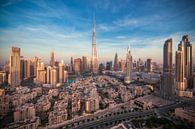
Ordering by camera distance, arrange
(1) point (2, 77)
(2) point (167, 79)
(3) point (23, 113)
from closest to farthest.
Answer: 1. (3) point (23, 113)
2. (1) point (2, 77)
3. (2) point (167, 79)

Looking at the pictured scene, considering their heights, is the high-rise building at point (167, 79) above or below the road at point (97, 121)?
above

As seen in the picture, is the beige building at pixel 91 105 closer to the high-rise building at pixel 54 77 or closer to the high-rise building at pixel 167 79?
the high-rise building at pixel 167 79

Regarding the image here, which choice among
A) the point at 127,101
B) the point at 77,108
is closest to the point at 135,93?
the point at 127,101

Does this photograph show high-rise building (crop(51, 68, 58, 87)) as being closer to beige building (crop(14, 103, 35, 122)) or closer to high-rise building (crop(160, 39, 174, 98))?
beige building (crop(14, 103, 35, 122))

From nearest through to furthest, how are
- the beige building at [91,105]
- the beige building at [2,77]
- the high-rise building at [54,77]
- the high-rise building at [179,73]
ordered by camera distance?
the beige building at [2,77], the beige building at [91,105], the high-rise building at [179,73], the high-rise building at [54,77]

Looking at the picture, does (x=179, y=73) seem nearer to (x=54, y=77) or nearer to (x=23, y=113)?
(x=23, y=113)

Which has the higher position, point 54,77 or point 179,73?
point 179,73

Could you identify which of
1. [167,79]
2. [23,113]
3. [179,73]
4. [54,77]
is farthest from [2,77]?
[179,73]

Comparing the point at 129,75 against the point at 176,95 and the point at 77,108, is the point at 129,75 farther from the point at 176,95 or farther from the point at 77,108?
the point at 77,108

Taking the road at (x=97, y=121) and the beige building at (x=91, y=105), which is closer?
the road at (x=97, y=121)

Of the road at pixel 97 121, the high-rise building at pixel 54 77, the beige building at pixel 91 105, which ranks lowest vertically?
the road at pixel 97 121

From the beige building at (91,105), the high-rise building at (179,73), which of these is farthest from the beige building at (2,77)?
the high-rise building at (179,73)
